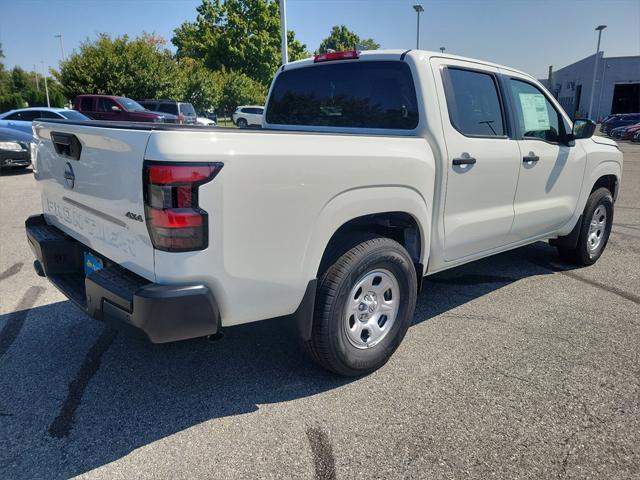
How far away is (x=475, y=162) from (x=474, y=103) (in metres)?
0.49

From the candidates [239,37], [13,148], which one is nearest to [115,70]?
[13,148]

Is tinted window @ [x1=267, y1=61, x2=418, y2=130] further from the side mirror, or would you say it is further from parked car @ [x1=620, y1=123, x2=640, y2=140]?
parked car @ [x1=620, y1=123, x2=640, y2=140]

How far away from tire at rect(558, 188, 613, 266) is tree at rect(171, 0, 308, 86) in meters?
45.3

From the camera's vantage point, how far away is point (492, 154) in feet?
11.9

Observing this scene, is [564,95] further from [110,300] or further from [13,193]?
[110,300]

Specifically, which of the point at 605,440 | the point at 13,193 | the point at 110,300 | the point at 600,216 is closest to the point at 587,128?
the point at 600,216

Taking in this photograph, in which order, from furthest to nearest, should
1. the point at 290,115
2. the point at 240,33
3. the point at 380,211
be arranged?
the point at 240,33
the point at 290,115
the point at 380,211

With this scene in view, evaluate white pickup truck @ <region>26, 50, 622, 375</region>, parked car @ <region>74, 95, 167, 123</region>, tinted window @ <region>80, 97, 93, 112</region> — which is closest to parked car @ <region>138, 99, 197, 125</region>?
parked car @ <region>74, 95, 167, 123</region>

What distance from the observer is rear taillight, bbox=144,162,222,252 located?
6.86ft

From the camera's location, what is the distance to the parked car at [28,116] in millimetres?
13758

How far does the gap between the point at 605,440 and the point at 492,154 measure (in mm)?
2002

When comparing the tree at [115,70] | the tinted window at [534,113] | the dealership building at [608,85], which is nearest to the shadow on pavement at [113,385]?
the tinted window at [534,113]

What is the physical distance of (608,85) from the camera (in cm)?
4862

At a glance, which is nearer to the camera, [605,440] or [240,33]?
[605,440]
